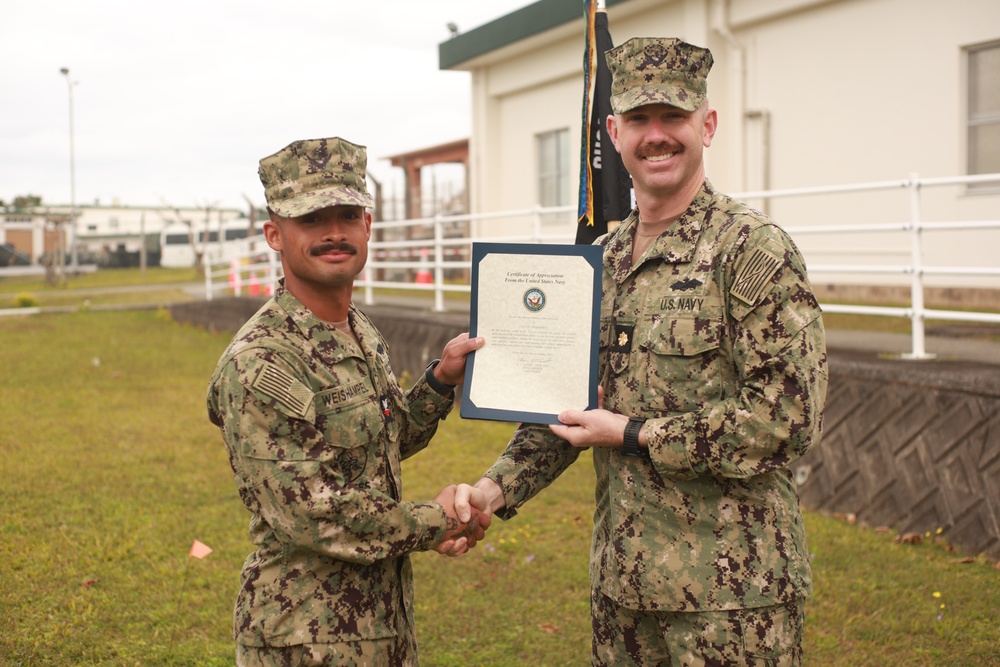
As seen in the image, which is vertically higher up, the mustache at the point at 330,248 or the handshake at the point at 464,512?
the mustache at the point at 330,248

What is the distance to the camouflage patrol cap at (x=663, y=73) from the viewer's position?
2.43 meters

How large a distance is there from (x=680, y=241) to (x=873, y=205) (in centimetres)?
866

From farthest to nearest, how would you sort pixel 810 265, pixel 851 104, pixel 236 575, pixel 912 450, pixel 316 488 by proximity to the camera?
1. pixel 851 104
2. pixel 810 265
3. pixel 912 450
4. pixel 236 575
5. pixel 316 488

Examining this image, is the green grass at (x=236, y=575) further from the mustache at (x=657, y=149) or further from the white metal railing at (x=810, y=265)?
the mustache at (x=657, y=149)

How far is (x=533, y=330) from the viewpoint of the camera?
261cm

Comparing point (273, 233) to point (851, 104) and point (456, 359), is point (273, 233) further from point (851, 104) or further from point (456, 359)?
point (851, 104)

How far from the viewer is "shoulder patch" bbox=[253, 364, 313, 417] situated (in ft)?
7.35

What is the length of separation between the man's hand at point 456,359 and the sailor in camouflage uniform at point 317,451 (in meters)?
0.25

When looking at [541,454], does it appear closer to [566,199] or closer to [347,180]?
[347,180]

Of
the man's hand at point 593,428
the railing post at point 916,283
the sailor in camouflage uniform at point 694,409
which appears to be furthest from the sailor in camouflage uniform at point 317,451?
the railing post at point 916,283

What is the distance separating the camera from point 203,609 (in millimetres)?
4512

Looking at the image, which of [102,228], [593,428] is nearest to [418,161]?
[593,428]

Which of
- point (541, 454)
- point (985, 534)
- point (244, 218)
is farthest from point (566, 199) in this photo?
point (244, 218)

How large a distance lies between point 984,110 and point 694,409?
28.0ft
